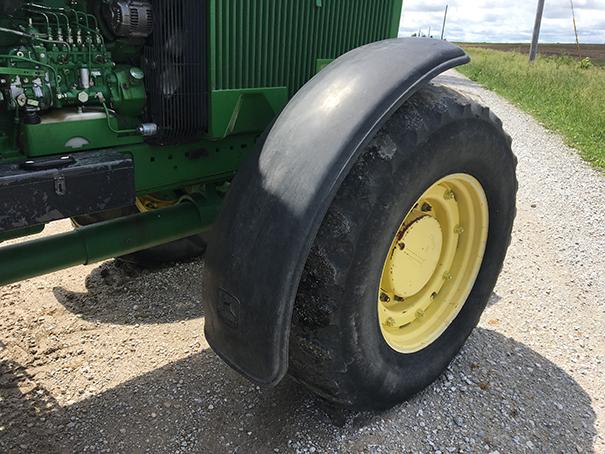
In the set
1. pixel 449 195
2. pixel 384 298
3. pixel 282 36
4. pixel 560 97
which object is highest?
pixel 282 36

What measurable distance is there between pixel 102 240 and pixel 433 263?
153 centimetres

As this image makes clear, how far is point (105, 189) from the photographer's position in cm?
208

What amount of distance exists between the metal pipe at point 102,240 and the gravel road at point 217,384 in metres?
0.65

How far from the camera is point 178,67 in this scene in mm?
2412

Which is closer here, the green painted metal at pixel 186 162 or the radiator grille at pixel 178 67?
the radiator grille at pixel 178 67

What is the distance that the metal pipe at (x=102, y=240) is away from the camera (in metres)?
2.45

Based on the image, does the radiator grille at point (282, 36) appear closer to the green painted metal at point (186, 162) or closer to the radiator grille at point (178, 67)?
the radiator grille at point (178, 67)

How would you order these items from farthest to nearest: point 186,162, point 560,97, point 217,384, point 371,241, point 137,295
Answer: point 560,97 → point 137,295 → point 217,384 → point 186,162 → point 371,241

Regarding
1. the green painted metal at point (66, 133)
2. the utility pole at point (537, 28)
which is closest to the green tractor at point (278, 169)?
the green painted metal at point (66, 133)

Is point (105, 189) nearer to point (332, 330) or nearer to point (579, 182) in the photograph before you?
point (332, 330)

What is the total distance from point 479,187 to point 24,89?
1.87 meters

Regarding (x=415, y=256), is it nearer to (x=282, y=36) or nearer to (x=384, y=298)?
(x=384, y=298)

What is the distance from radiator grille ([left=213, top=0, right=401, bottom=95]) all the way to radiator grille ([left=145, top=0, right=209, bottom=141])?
0.24 feet

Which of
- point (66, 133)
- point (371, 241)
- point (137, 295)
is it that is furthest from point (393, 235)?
point (137, 295)
